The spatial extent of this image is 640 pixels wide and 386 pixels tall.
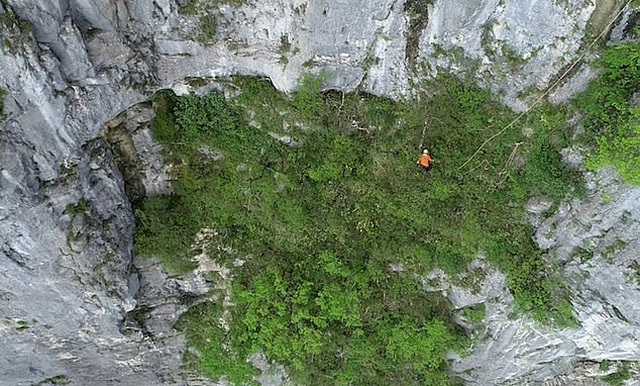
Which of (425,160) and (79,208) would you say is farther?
(425,160)

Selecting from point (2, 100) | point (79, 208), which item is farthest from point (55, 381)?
point (2, 100)

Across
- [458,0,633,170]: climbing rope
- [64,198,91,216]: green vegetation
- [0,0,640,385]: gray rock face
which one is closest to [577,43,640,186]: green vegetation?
[458,0,633,170]: climbing rope

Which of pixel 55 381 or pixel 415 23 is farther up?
pixel 415 23

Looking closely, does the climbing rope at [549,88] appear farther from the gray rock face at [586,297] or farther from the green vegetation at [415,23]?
the green vegetation at [415,23]

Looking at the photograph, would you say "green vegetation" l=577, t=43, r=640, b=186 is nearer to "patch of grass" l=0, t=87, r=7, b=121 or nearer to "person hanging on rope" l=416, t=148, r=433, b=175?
"person hanging on rope" l=416, t=148, r=433, b=175

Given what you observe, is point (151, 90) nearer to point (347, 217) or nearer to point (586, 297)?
point (347, 217)

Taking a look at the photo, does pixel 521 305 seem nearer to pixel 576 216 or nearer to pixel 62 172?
pixel 576 216

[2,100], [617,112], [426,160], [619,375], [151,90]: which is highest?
[151,90]

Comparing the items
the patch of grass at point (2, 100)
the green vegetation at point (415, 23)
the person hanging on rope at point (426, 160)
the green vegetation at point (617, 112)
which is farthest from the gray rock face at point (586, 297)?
the patch of grass at point (2, 100)
